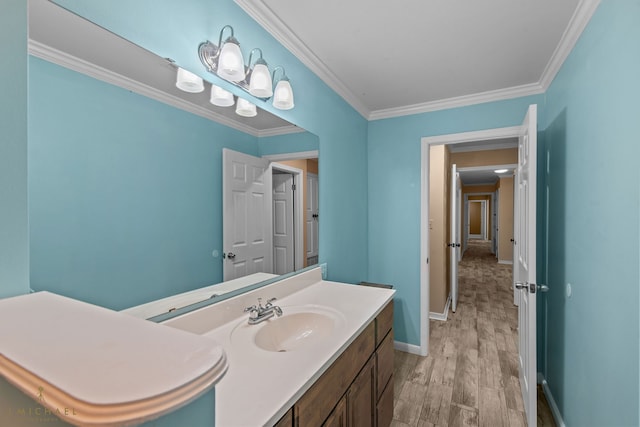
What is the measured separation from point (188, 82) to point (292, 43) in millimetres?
842

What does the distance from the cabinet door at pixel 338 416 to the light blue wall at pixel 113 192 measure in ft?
2.36

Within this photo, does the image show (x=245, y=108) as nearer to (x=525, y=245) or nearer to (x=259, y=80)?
(x=259, y=80)

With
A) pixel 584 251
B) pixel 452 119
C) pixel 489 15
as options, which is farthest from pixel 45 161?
pixel 452 119

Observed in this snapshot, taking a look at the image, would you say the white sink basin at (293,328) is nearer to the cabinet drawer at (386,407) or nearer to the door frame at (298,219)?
the door frame at (298,219)

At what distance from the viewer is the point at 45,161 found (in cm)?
76

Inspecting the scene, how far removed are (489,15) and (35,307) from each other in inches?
83.4

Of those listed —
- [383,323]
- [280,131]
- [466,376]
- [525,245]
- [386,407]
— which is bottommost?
[466,376]

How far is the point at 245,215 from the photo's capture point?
149 centimetres

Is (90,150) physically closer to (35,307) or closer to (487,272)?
(35,307)

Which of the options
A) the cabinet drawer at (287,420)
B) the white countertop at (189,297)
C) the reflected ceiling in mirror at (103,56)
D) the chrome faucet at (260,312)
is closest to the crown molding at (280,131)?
the reflected ceiling in mirror at (103,56)

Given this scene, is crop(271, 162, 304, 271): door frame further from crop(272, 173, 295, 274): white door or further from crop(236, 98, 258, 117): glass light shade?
crop(236, 98, 258, 117): glass light shade

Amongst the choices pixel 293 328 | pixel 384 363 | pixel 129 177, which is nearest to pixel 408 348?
pixel 384 363

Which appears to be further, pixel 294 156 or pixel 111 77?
pixel 294 156

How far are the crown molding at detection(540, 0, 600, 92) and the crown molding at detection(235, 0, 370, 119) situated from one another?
1.39 m
